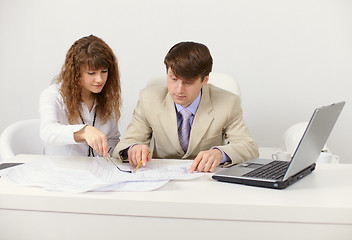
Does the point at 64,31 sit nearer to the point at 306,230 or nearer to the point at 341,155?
the point at 341,155

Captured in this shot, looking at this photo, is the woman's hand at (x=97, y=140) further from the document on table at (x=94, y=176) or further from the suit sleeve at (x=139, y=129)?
the suit sleeve at (x=139, y=129)

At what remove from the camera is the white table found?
3.64ft

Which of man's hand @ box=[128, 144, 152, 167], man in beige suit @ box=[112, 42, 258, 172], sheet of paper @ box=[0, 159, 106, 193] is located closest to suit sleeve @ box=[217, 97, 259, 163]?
man in beige suit @ box=[112, 42, 258, 172]

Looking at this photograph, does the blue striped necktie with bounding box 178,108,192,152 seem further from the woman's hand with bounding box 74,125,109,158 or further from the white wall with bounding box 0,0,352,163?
the white wall with bounding box 0,0,352,163

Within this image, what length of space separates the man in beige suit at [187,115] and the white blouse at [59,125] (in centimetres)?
20

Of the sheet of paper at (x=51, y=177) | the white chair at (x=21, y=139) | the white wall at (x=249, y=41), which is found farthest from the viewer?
the white wall at (x=249, y=41)

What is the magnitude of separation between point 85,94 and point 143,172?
2.51 ft

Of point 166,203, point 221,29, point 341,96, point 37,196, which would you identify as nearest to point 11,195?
point 37,196

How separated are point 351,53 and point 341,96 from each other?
0.28m

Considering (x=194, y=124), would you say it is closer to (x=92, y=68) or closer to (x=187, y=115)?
(x=187, y=115)

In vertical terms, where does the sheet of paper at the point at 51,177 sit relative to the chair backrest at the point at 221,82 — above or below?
below

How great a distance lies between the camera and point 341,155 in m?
3.05

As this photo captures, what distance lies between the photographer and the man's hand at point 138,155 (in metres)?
1.50

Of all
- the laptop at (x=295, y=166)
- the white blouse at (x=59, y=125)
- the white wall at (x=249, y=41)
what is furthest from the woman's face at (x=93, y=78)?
the white wall at (x=249, y=41)
